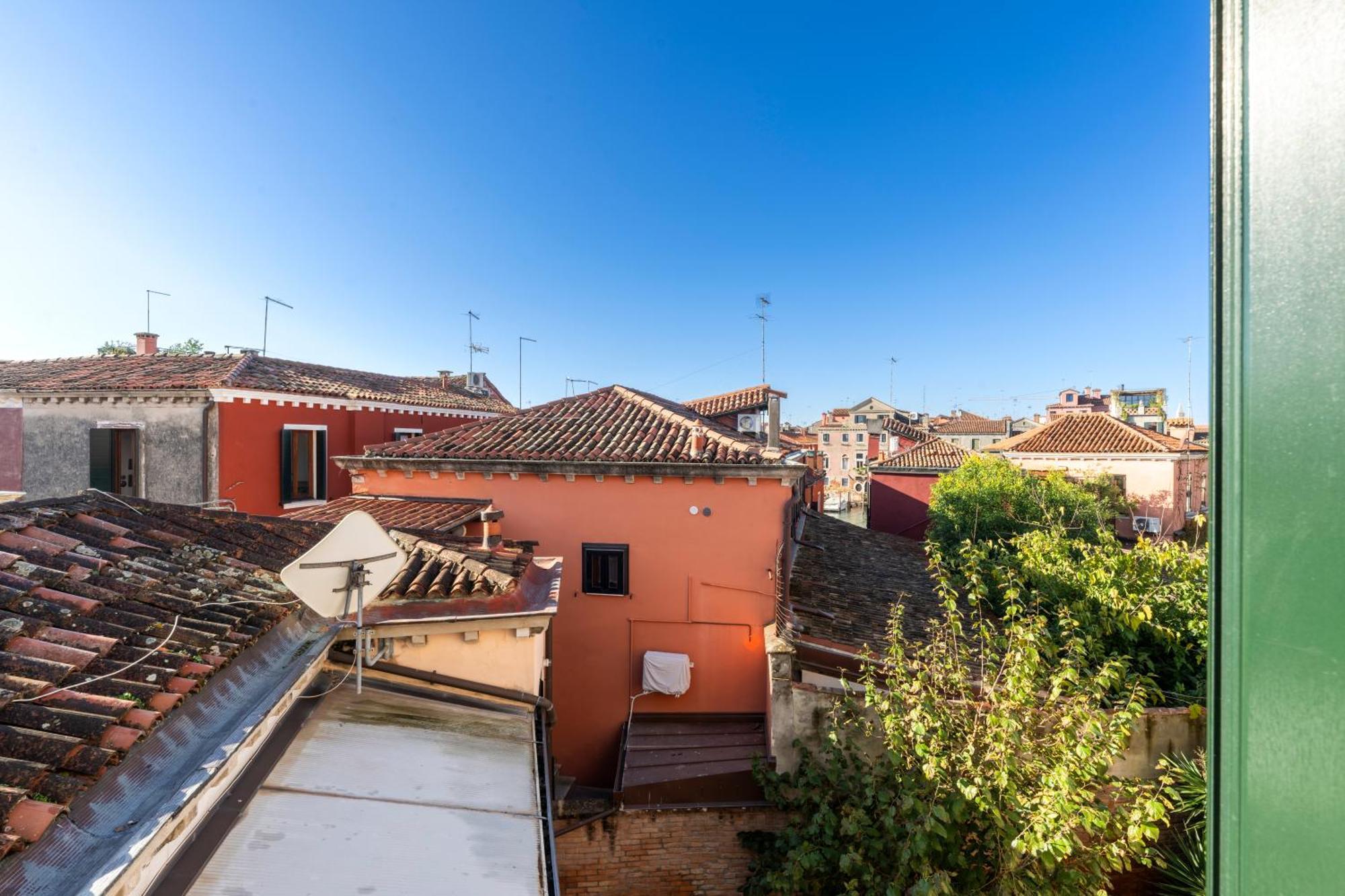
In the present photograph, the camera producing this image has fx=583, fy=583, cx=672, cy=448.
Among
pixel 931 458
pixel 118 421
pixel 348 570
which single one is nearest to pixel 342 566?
pixel 348 570

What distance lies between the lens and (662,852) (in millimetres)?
7402

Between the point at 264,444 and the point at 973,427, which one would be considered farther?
the point at 973,427

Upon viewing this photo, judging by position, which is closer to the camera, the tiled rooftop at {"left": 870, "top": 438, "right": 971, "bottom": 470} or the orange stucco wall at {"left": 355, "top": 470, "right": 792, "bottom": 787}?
the orange stucco wall at {"left": 355, "top": 470, "right": 792, "bottom": 787}

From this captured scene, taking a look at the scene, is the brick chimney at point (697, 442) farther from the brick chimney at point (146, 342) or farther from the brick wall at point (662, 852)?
the brick chimney at point (146, 342)

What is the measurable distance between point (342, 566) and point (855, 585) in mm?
10291

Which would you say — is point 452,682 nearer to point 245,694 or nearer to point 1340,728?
point 245,694

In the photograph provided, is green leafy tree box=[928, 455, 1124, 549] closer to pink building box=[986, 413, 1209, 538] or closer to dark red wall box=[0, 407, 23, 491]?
pink building box=[986, 413, 1209, 538]

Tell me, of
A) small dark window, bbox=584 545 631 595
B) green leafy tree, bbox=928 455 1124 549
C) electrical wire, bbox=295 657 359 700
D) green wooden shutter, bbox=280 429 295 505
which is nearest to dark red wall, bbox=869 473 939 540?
green leafy tree, bbox=928 455 1124 549

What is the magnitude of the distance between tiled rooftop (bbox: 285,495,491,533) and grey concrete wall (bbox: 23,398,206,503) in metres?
4.03

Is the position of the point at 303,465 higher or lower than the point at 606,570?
higher

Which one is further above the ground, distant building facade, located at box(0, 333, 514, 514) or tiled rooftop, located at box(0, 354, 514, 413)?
tiled rooftop, located at box(0, 354, 514, 413)

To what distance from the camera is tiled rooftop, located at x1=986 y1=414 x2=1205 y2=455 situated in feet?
74.0

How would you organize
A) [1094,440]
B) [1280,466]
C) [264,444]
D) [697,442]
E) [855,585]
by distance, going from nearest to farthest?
[1280,466], [697,442], [855,585], [264,444], [1094,440]

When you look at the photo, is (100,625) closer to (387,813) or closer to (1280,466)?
(387,813)
